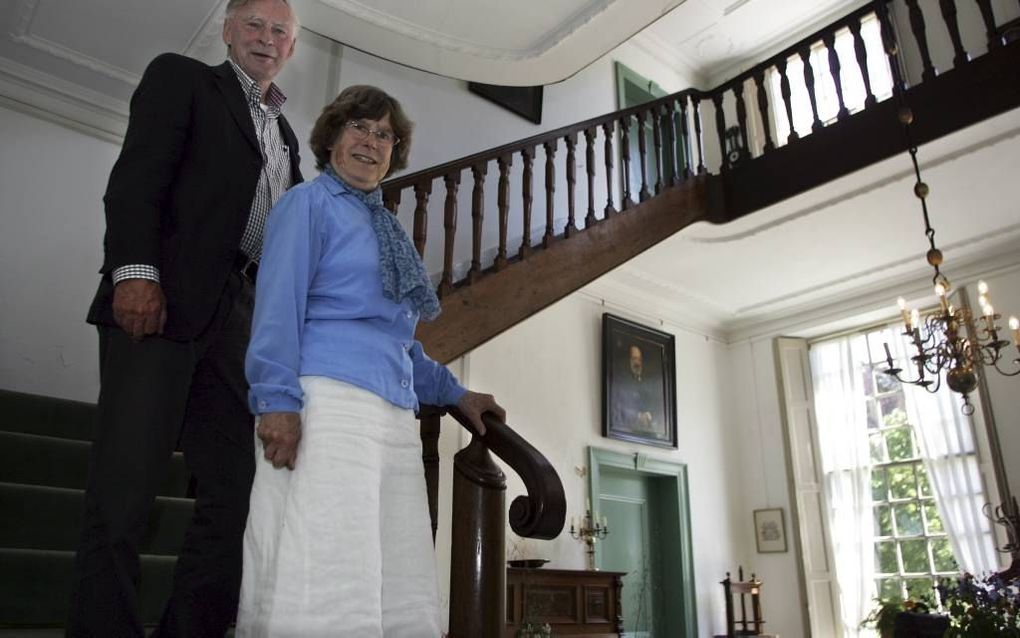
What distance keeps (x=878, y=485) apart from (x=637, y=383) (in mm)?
2693

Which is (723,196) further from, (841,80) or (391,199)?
(391,199)

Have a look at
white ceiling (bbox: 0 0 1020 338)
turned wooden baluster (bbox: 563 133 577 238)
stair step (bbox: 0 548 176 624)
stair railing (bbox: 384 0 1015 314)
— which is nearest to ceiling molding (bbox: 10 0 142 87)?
white ceiling (bbox: 0 0 1020 338)

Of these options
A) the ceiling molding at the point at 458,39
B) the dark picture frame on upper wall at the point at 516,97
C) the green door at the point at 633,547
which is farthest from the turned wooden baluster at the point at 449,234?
the green door at the point at 633,547

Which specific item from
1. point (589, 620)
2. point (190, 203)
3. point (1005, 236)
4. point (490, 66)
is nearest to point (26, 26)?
point (490, 66)

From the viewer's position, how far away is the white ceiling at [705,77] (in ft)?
13.9

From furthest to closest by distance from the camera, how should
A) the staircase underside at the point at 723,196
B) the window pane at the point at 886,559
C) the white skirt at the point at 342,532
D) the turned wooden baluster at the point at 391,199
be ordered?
1. the window pane at the point at 886,559
2. the staircase underside at the point at 723,196
3. the turned wooden baluster at the point at 391,199
4. the white skirt at the point at 342,532

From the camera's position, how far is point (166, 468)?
1.34 metres

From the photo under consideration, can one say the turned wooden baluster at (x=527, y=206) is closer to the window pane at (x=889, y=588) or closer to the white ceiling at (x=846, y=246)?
the white ceiling at (x=846, y=246)

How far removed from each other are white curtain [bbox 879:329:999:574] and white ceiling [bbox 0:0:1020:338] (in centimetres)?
126

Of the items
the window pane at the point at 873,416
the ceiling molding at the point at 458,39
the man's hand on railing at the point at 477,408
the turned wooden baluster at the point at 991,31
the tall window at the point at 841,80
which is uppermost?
the tall window at the point at 841,80

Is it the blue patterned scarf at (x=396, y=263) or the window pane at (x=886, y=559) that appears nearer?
the blue patterned scarf at (x=396, y=263)

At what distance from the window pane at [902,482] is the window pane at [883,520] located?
6.4 inches

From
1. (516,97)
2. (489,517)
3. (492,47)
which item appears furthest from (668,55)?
(489,517)

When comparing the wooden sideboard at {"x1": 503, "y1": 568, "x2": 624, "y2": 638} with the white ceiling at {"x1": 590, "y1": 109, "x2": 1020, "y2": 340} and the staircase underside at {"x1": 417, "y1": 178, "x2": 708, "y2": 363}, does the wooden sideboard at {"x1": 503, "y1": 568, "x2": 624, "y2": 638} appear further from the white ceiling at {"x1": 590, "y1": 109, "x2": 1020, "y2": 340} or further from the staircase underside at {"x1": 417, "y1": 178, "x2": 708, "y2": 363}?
the white ceiling at {"x1": 590, "y1": 109, "x2": 1020, "y2": 340}
